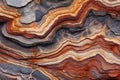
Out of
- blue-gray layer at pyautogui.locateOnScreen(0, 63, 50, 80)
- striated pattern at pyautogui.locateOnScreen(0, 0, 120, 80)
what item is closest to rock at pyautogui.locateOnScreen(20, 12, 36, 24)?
striated pattern at pyautogui.locateOnScreen(0, 0, 120, 80)

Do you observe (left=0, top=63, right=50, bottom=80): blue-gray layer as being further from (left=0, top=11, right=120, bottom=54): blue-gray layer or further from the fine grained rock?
the fine grained rock

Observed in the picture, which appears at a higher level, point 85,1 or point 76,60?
point 85,1

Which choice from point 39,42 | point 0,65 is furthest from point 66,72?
point 0,65

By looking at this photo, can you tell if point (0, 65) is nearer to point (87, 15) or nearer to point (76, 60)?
point (76, 60)

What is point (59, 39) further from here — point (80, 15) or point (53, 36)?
point (80, 15)

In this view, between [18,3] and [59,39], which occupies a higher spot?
Result: [18,3]

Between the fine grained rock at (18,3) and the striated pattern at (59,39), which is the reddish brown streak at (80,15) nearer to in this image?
the striated pattern at (59,39)

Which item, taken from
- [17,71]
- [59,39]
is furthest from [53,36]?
[17,71]

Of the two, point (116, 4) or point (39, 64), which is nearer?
point (116, 4)
